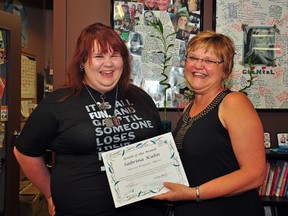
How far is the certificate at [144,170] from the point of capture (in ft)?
4.61

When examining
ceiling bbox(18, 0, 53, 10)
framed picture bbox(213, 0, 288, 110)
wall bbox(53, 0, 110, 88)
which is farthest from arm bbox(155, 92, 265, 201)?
ceiling bbox(18, 0, 53, 10)

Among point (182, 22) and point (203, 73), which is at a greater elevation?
point (182, 22)

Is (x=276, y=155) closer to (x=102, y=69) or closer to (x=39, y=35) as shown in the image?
(x=102, y=69)

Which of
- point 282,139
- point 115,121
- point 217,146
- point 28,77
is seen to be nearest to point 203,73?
point 217,146

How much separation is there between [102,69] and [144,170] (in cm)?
50

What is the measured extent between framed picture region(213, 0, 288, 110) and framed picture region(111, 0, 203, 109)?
0.77ft

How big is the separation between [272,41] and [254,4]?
33 cm

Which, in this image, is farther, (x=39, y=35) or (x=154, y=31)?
(x=39, y=35)

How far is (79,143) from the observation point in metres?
1.46

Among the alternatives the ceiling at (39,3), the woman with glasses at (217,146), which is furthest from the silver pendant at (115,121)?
the ceiling at (39,3)

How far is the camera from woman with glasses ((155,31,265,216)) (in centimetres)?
135

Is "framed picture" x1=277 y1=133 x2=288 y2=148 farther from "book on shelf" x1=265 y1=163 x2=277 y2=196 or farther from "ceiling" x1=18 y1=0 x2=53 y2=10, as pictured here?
"ceiling" x1=18 y1=0 x2=53 y2=10

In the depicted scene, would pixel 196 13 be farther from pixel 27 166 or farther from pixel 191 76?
pixel 27 166

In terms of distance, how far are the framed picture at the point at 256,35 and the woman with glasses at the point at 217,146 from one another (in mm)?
1202
